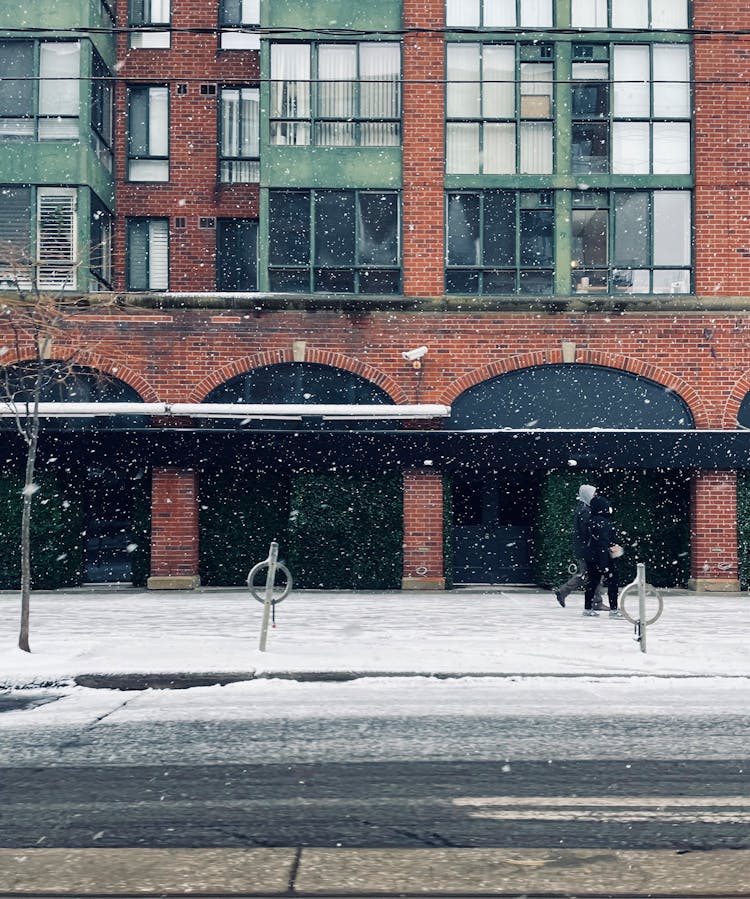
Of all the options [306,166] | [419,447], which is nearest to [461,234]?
[306,166]

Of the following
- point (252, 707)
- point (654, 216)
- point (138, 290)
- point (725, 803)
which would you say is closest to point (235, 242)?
point (138, 290)

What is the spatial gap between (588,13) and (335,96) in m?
4.87

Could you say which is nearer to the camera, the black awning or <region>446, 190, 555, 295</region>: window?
the black awning

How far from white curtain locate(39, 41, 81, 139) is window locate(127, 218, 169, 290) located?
253 cm

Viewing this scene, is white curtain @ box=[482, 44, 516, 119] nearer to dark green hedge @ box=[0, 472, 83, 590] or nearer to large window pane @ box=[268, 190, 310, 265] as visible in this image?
large window pane @ box=[268, 190, 310, 265]

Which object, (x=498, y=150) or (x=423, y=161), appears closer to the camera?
(x=423, y=161)

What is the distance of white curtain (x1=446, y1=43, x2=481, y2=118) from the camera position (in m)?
20.0

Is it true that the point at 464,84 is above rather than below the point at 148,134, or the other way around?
above

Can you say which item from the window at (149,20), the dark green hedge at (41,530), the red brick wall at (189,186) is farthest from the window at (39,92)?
the dark green hedge at (41,530)

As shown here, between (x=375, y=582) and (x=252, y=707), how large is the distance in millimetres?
11089

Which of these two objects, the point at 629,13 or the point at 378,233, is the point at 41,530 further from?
the point at 629,13

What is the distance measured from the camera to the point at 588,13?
19953 millimetres

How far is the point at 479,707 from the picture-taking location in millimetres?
8852

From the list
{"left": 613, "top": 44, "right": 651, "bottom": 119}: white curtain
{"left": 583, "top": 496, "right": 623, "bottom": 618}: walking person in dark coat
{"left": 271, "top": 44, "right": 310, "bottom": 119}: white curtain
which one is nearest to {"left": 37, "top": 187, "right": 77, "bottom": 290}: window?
{"left": 271, "top": 44, "right": 310, "bottom": 119}: white curtain
